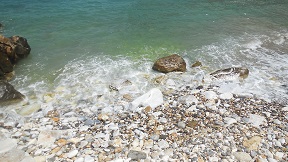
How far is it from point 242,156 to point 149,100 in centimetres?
355

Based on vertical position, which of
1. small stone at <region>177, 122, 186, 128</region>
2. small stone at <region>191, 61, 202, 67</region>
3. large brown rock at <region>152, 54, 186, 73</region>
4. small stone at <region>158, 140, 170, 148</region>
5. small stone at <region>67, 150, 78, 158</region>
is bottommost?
small stone at <region>158, 140, 170, 148</region>

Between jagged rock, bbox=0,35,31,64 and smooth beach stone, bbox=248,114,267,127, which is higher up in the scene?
jagged rock, bbox=0,35,31,64

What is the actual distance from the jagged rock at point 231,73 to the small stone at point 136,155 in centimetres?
543

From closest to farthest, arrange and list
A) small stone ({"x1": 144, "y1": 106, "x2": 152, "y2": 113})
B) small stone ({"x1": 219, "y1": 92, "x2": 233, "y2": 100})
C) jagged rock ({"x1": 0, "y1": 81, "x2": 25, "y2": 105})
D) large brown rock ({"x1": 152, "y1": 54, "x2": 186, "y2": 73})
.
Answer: small stone ({"x1": 144, "y1": 106, "x2": 152, "y2": 113})
small stone ({"x1": 219, "y1": 92, "x2": 233, "y2": 100})
jagged rock ({"x1": 0, "y1": 81, "x2": 25, "y2": 105})
large brown rock ({"x1": 152, "y1": 54, "x2": 186, "y2": 73})

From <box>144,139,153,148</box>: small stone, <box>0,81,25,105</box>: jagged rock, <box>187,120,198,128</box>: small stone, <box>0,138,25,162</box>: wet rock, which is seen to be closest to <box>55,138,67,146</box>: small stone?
<box>0,138,25,162</box>: wet rock

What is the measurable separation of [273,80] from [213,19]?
10.1m

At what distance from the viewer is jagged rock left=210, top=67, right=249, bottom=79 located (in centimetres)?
1004

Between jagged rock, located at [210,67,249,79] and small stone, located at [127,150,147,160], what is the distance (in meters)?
5.43

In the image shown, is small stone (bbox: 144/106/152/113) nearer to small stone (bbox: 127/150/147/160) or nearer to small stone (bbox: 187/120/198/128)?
small stone (bbox: 187/120/198/128)

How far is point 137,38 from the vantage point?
15.4 metres

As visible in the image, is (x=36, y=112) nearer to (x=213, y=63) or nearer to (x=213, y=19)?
(x=213, y=63)

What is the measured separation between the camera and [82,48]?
45.6ft

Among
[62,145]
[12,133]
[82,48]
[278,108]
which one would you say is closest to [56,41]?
[82,48]

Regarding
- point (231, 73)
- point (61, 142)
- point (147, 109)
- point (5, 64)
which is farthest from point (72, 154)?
point (231, 73)
